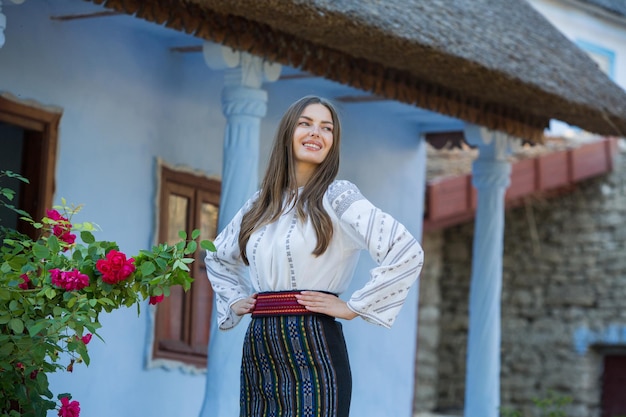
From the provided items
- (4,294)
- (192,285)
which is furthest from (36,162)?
(4,294)

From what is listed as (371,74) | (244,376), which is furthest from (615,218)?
(244,376)

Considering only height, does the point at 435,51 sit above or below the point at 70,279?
above

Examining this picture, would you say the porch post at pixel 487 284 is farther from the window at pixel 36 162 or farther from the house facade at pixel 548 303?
the window at pixel 36 162

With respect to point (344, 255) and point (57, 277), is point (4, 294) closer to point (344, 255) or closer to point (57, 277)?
point (57, 277)

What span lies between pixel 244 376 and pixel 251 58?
A: 3283mm

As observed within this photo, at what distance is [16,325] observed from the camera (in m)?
4.22

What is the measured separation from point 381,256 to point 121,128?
369 centimetres

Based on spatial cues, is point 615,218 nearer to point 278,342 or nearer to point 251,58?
point 251,58

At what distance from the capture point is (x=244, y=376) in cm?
373

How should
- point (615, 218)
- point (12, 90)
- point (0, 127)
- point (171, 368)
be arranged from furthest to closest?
point (615, 218) < point (171, 368) < point (0, 127) < point (12, 90)

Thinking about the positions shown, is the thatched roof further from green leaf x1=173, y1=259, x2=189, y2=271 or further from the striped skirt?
the striped skirt

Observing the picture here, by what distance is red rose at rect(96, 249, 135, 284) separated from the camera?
4.10 meters

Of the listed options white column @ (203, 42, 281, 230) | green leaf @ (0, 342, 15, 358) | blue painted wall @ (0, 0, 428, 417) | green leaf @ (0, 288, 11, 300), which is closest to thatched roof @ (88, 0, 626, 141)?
white column @ (203, 42, 281, 230)

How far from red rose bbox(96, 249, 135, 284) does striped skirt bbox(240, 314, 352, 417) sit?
0.62 meters
